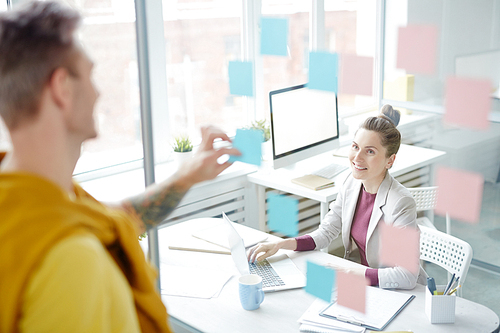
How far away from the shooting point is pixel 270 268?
5.43 ft

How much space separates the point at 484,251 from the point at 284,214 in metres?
2.25

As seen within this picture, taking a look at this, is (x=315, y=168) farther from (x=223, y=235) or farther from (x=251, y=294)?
(x=251, y=294)

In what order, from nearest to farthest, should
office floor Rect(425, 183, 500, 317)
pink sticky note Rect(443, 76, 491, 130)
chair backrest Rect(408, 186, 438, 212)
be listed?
pink sticky note Rect(443, 76, 491, 130) < chair backrest Rect(408, 186, 438, 212) < office floor Rect(425, 183, 500, 317)

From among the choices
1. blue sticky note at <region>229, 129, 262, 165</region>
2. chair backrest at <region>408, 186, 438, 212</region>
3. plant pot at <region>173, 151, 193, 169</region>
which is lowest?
chair backrest at <region>408, 186, 438, 212</region>

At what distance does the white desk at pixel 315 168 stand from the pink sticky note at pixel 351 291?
113 cm

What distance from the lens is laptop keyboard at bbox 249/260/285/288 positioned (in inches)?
60.8

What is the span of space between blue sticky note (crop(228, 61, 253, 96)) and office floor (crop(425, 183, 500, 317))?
2.06 metres

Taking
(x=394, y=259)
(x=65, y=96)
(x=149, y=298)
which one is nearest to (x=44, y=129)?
(x=65, y=96)

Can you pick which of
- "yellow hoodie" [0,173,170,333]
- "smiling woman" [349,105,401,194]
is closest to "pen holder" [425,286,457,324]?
"smiling woman" [349,105,401,194]

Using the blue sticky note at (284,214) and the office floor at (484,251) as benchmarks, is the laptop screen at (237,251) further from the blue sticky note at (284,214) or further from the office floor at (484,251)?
the office floor at (484,251)

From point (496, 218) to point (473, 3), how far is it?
113cm

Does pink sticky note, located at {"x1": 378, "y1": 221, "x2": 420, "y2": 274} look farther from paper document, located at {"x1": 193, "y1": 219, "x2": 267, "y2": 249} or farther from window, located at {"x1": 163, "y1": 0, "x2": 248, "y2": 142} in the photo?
window, located at {"x1": 163, "y1": 0, "x2": 248, "y2": 142}

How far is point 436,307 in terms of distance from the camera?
1308 millimetres

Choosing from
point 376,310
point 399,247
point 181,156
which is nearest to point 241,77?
point 399,247
